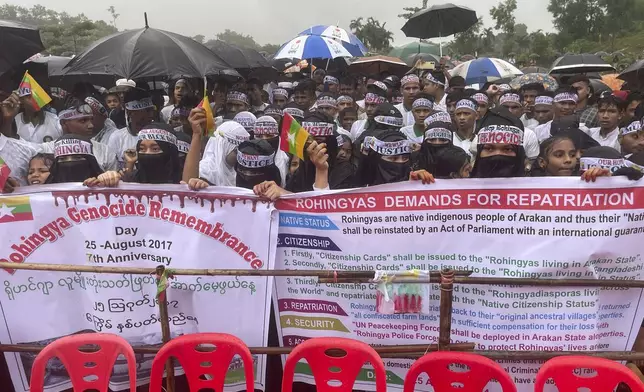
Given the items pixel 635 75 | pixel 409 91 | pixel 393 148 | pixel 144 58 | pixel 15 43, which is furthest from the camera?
pixel 635 75

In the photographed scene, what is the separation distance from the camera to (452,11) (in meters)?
10.2

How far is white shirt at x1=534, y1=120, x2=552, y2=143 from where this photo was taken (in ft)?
21.8

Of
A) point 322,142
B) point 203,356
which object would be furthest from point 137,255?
point 322,142

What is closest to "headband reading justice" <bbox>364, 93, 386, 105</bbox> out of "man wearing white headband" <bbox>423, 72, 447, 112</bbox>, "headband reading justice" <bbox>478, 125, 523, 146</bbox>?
"man wearing white headband" <bbox>423, 72, 447, 112</bbox>

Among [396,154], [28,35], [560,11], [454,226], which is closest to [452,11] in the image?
[396,154]

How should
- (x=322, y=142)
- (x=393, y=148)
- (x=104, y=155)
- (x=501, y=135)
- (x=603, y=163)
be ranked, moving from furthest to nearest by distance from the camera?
(x=104, y=155), (x=322, y=142), (x=393, y=148), (x=501, y=135), (x=603, y=163)

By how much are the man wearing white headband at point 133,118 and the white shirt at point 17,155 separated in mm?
1106

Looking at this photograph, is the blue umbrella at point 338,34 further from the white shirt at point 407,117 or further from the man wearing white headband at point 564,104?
the man wearing white headband at point 564,104

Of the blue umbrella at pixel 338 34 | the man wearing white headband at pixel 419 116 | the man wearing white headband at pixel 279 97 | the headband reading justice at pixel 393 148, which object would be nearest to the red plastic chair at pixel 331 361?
the headband reading justice at pixel 393 148

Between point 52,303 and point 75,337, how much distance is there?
0.43m

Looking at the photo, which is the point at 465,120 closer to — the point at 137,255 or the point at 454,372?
the point at 454,372

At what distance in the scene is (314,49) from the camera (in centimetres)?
1052

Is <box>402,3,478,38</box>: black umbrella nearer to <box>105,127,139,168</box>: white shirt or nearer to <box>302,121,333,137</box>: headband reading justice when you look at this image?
<box>302,121,333,137</box>: headband reading justice

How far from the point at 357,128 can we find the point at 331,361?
14.6ft
